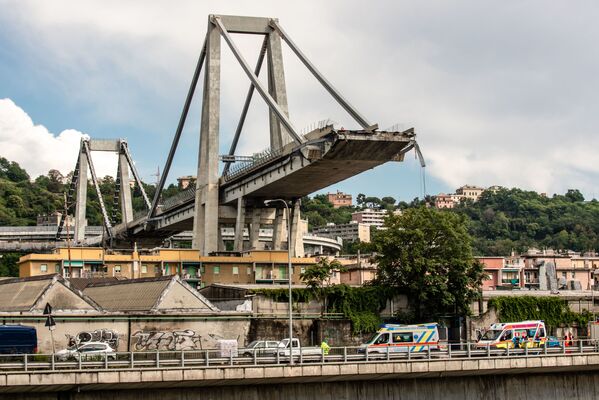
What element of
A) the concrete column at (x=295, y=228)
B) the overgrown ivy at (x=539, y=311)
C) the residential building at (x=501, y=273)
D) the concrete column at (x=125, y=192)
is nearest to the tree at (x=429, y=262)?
the overgrown ivy at (x=539, y=311)

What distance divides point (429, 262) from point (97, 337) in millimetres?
27367

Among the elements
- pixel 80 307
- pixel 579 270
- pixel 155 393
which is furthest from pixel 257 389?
pixel 579 270

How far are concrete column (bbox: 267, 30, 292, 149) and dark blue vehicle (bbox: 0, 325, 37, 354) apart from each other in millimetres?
57144

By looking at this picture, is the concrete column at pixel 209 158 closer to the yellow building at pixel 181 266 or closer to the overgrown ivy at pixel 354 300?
the yellow building at pixel 181 266

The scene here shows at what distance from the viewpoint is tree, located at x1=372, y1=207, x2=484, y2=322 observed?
7131 cm

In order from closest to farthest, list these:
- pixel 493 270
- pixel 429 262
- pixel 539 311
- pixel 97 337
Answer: pixel 97 337, pixel 429 262, pixel 539 311, pixel 493 270

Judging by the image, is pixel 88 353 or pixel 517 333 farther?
pixel 517 333

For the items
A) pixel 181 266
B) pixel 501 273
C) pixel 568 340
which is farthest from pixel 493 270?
pixel 568 340

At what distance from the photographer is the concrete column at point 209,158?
10062 centimetres

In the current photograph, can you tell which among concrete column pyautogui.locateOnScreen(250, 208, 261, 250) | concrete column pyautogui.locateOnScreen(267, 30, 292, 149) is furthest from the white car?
concrete column pyautogui.locateOnScreen(267, 30, 292, 149)

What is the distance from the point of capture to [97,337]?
53719 millimetres

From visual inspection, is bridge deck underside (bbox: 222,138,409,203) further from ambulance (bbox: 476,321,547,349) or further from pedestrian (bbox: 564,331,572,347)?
ambulance (bbox: 476,321,547,349)

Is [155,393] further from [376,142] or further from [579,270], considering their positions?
[579,270]

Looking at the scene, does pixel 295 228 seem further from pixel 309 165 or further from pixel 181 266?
pixel 309 165
